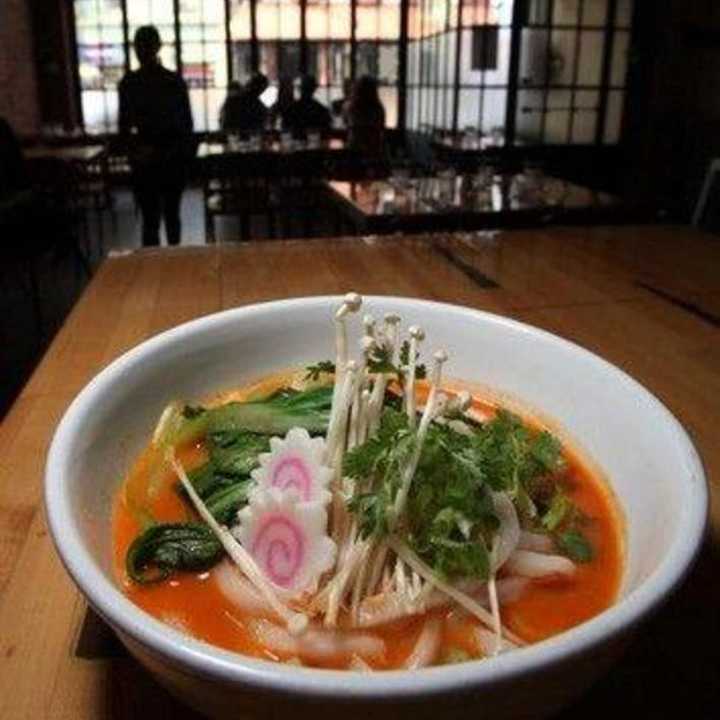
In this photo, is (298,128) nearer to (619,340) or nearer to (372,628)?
(619,340)

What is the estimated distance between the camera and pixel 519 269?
1808 millimetres

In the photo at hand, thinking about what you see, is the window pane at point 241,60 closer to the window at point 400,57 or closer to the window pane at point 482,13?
the window at point 400,57

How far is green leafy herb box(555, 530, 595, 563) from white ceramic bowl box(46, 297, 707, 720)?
0.03m

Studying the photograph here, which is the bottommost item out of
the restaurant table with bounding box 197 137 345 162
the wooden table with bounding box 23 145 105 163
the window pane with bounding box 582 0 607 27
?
the wooden table with bounding box 23 145 105 163

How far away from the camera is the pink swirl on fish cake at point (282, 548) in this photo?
626 millimetres

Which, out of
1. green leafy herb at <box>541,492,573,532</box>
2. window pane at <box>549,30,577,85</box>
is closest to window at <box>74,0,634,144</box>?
window pane at <box>549,30,577,85</box>

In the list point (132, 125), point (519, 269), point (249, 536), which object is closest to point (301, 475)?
point (249, 536)

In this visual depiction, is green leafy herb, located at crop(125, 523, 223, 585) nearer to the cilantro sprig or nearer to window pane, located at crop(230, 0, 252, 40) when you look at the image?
the cilantro sprig

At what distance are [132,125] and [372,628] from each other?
5.24 meters

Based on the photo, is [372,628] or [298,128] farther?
[298,128]

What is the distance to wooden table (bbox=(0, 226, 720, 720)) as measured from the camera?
0.64 meters

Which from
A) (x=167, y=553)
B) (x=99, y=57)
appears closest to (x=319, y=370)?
(x=167, y=553)

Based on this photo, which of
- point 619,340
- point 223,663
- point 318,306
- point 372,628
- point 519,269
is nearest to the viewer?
point 223,663

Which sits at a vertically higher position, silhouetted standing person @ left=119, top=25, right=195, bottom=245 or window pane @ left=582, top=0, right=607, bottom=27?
window pane @ left=582, top=0, right=607, bottom=27
